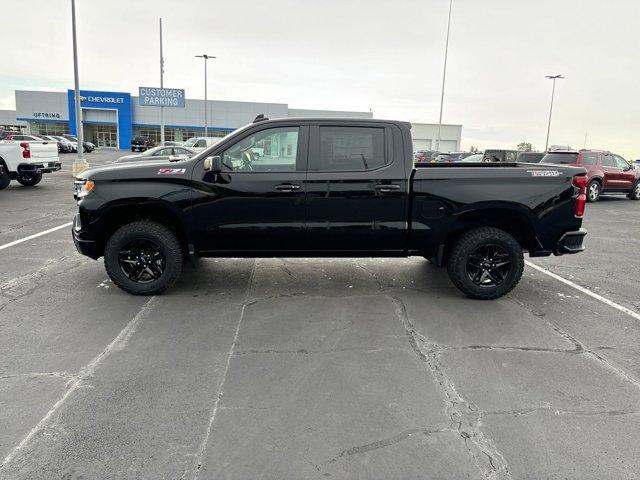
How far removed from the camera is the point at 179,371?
3.80 m

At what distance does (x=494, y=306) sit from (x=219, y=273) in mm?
3501

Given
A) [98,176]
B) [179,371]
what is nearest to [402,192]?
[179,371]

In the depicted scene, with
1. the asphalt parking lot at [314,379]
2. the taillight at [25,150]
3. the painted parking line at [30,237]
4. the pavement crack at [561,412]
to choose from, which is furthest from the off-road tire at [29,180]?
the pavement crack at [561,412]

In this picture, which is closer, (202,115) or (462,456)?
(462,456)

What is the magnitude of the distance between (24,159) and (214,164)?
13521 mm

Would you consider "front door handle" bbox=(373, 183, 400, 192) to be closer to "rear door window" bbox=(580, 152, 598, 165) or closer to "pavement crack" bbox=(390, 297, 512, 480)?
"pavement crack" bbox=(390, 297, 512, 480)

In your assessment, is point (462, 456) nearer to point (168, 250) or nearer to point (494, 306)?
point (494, 306)

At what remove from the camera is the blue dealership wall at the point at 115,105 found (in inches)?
2489

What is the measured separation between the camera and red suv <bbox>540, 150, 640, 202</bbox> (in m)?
16.8

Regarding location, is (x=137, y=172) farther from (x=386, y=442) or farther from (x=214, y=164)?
(x=386, y=442)

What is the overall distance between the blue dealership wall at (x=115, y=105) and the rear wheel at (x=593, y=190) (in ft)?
199

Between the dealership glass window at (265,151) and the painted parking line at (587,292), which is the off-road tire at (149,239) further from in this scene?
the painted parking line at (587,292)

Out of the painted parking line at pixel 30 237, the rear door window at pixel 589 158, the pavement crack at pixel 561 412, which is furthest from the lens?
the rear door window at pixel 589 158

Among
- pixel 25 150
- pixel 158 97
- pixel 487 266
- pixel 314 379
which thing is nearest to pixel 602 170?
pixel 487 266
